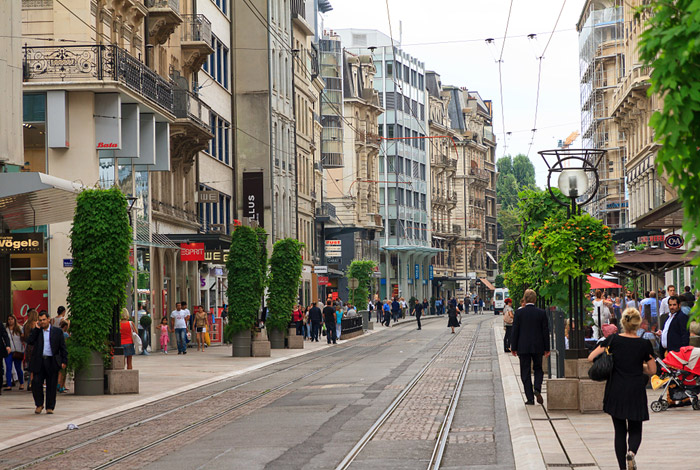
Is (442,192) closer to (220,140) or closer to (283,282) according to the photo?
(220,140)

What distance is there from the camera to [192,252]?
4188cm

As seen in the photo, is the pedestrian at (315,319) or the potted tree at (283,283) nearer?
the potted tree at (283,283)

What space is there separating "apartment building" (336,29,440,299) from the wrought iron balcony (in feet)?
202

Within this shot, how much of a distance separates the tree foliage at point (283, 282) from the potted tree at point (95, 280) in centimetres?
1835

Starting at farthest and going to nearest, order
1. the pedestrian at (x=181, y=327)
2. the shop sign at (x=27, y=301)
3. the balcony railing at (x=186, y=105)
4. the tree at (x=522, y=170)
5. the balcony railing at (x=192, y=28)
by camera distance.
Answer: the tree at (x=522, y=170), the balcony railing at (x=192, y=28), the balcony railing at (x=186, y=105), the pedestrian at (x=181, y=327), the shop sign at (x=27, y=301)

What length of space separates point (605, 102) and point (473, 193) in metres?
62.5

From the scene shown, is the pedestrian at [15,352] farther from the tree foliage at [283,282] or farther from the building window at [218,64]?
the building window at [218,64]

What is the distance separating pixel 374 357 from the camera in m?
35.9

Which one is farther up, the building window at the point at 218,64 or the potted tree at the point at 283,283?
the building window at the point at 218,64

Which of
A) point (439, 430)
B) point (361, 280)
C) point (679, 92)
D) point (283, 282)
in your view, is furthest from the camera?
point (361, 280)

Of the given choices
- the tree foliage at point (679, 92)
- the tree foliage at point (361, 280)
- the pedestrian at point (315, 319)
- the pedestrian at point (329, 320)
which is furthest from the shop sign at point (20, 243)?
the tree foliage at point (361, 280)

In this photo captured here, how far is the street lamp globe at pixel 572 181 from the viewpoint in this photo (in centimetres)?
1862

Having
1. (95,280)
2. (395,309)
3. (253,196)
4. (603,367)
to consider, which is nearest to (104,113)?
(95,280)

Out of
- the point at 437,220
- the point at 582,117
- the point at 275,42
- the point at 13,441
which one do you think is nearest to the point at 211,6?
the point at 275,42
